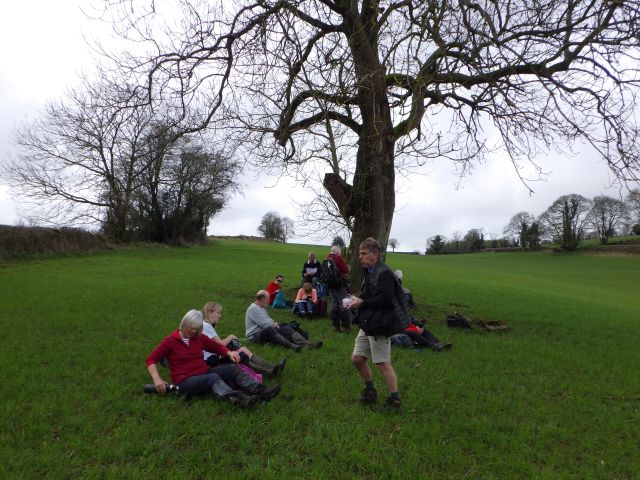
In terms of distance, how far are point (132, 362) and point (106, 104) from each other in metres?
5.86

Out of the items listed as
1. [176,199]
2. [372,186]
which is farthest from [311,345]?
[176,199]

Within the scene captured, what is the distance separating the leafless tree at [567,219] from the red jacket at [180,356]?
227ft

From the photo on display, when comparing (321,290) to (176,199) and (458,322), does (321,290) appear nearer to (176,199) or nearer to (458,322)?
(458,322)

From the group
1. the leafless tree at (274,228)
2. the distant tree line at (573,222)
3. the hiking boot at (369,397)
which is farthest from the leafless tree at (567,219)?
the hiking boot at (369,397)

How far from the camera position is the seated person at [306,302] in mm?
10404

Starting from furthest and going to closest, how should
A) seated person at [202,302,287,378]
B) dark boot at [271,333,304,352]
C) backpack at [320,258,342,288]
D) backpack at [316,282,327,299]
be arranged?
backpack at [316,282,327,299] → backpack at [320,258,342,288] → dark boot at [271,333,304,352] → seated person at [202,302,287,378]

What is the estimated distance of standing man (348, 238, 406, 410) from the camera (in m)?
4.56

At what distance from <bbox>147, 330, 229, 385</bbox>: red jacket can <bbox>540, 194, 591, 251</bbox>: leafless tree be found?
69197 mm

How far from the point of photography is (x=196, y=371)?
493 cm

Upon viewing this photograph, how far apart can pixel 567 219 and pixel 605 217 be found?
8.66 metres

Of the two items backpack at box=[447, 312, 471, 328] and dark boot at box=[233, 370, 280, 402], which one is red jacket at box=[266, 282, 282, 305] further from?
dark boot at box=[233, 370, 280, 402]

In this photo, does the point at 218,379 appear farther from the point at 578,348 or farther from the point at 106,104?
the point at 578,348

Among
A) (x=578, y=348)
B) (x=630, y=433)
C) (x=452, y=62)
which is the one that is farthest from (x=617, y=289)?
(x=630, y=433)

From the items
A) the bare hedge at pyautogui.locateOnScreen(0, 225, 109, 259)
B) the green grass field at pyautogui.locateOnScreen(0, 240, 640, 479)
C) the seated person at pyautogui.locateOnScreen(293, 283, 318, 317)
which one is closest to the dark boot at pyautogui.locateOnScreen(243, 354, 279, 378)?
the green grass field at pyautogui.locateOnScreen(0, 240, 640, 479)
